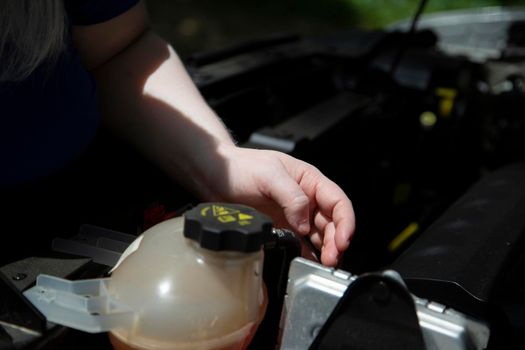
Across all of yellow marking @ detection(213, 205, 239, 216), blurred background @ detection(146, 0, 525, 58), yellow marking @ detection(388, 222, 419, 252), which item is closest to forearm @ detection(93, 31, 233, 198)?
yellow marking @ detection(213, 205, 239, 216)

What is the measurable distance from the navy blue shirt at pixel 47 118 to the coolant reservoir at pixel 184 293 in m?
0.20

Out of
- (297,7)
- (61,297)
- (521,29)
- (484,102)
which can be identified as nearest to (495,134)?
(484,102)

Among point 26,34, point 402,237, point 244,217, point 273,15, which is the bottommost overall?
point 273,15

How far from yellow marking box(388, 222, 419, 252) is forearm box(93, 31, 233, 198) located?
17.9 inches

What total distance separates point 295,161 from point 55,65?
0.96ft

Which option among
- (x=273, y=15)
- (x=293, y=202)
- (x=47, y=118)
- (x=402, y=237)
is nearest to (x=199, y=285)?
(x=293, y=202)

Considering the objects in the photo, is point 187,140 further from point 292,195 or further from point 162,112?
point 292,195

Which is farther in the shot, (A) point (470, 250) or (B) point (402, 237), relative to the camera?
(B) point (402, 237)

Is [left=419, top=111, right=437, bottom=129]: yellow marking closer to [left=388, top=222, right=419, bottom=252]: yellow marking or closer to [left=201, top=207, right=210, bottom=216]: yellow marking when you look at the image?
[left=388, top=222, right=419, bottom=252]: yellow marking

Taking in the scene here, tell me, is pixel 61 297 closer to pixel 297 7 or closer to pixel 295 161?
pixel 295 161

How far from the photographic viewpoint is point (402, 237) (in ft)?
3.84

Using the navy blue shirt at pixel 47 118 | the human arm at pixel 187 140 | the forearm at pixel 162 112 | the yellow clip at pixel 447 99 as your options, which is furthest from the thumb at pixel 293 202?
the yellow clip at pixel 447 99

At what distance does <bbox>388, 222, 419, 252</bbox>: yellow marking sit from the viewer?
3.77 ft

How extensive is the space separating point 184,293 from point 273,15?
14.4 feet
